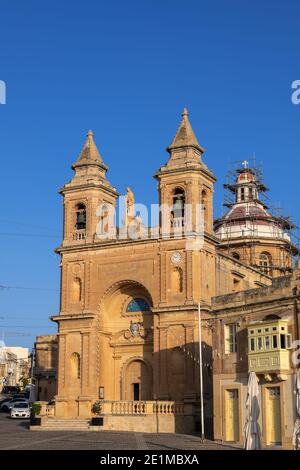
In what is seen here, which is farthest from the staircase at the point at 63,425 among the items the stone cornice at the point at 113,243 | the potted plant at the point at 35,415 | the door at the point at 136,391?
the stone cornice at the point at 113,243

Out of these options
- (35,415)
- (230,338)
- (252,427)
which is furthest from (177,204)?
(252,427)

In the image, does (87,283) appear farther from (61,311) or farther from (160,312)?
(160,312)

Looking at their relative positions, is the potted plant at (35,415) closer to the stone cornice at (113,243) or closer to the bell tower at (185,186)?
the stone cornice at (113,243)

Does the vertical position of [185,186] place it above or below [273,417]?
above

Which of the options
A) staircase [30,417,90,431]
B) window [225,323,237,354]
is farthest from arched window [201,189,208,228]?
staircase [30,417,90,431]

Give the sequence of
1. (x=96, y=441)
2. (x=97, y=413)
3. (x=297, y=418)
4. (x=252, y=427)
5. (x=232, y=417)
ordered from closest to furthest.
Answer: (x=297, y=418), (x=252, y=427), (x=232, y=417), (x=96, y=441), (x=97, y=413)

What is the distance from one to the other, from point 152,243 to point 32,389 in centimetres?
2662

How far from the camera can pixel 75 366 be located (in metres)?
48.7

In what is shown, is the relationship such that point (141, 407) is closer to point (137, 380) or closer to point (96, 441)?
point (137, 380)

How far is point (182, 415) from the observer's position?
41656mm

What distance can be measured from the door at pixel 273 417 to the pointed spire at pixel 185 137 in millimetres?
20595

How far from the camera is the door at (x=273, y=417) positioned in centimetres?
3094

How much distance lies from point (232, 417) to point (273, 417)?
3.32 m
